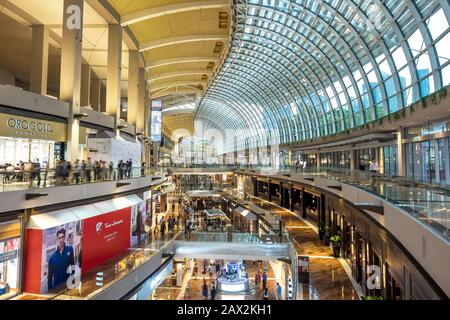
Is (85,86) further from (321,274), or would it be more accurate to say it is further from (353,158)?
(353,158)

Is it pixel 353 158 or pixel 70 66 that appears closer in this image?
pixel 70 66

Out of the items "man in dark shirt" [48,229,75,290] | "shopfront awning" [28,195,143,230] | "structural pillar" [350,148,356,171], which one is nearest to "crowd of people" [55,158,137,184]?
"shopfront awning" [28,195,143,230]

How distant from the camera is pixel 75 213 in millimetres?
10906

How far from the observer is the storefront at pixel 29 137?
10805 millimetres

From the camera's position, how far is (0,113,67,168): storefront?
10805mm

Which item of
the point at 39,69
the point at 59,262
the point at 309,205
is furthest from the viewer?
the point at 309,205

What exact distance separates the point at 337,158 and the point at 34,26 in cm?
2554

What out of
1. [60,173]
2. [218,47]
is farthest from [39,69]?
[218,47]

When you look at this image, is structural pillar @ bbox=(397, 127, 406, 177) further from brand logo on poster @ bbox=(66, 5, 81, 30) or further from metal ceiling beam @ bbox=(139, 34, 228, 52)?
brand logo on poster @ bbox=(66, 5, 81, 30)

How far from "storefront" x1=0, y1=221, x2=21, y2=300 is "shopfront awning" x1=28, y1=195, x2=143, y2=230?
1.56 feet

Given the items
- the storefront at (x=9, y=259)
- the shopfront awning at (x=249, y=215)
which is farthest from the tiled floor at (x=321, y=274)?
the storefront at (x=9, y=259)

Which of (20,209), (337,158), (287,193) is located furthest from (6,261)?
(287,193)

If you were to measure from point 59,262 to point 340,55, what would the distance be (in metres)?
A: 22.1
